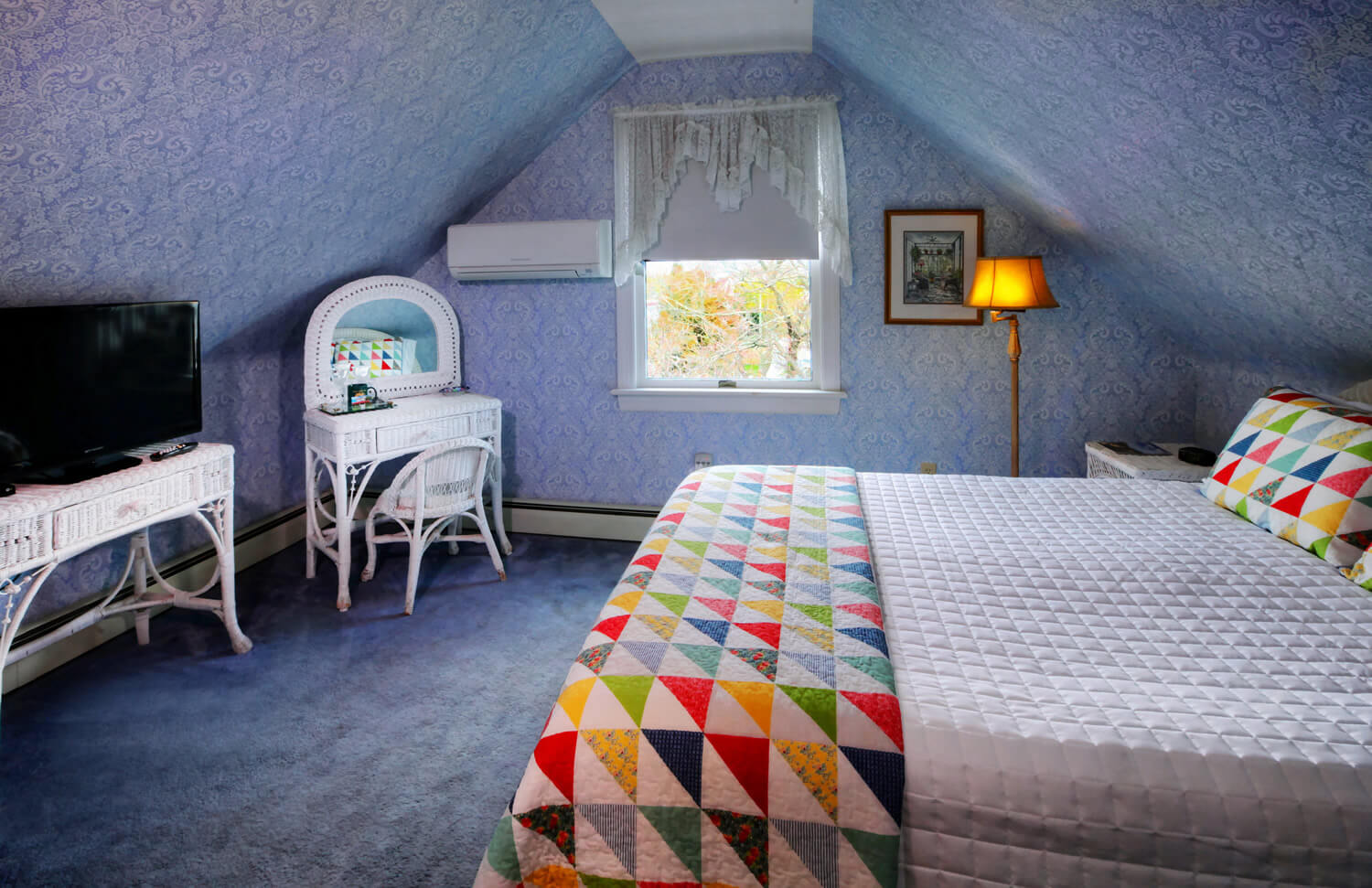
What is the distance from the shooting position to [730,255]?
402cm

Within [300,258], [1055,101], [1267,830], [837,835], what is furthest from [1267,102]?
[300,258]

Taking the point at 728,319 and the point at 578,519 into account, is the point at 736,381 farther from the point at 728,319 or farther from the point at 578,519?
the point at 578,519

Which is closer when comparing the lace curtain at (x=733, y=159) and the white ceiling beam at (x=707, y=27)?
the white ceiling beam at (x=707, y=27)

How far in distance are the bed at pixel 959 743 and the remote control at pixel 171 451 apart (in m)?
1.81

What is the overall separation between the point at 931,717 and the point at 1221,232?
179 cm

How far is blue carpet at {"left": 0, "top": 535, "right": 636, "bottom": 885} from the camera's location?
6.09ft

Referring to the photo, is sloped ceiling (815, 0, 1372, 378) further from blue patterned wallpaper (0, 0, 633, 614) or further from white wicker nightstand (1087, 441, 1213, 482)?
blue patterned wallpaper (0, 0, 633, 614)

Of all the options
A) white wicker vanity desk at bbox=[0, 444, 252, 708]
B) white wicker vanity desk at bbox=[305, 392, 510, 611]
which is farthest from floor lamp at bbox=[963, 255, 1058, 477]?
white wicker vanity desk at bbox=[0, 444, 252, 708]

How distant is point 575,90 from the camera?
3738 millimetres

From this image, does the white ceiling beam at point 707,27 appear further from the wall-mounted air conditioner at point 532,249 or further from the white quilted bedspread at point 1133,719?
the white quilted bedspread at point 1133,719

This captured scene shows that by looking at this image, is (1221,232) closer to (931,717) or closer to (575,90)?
(931,717)

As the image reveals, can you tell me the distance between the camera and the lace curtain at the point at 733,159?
3836 millimetres

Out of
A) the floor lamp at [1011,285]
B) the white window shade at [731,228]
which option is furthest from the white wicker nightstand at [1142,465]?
the white window shade at [731,228]

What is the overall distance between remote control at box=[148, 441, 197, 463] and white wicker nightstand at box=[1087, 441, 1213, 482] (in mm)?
3467
